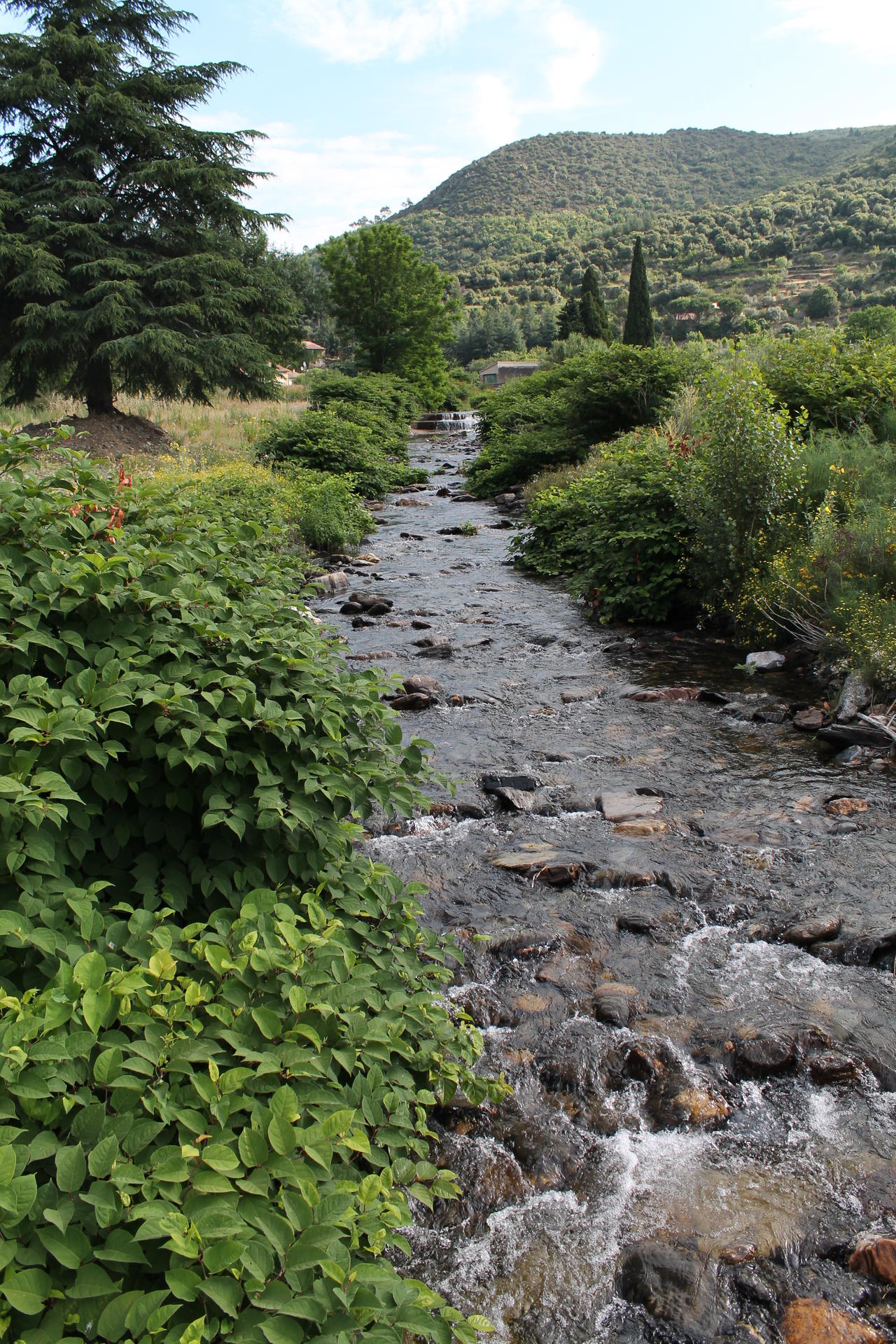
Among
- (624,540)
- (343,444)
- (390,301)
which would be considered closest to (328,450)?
(343,444)

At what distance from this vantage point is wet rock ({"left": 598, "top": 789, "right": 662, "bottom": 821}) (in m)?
5.36

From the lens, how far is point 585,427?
17906 mm

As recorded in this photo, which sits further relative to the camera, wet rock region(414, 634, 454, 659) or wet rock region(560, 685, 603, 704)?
wet rock region(414, 634, 454, 659)

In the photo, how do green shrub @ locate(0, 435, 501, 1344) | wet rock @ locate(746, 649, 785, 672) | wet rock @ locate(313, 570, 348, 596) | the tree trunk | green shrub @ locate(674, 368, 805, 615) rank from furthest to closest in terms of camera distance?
the tree trunk
wet rock @ locate(313, 570, 348, 596)
green shrub @ locate(674, 368, 805, 615)
wet rock @ locate(746, 649, 785, 672)
green shrub @ locate(0, 435, 501, 1344)

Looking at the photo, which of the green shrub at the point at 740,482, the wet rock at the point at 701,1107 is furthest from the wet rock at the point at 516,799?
the green shrub at the point at 740,482

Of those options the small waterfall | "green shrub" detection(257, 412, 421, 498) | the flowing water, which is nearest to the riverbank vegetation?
the flowing water

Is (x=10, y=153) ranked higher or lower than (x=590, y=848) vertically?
higher

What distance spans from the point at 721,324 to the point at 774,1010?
65.2 metres

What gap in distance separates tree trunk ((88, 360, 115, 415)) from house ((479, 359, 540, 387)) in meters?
38.8

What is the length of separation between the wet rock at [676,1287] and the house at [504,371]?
58.3m

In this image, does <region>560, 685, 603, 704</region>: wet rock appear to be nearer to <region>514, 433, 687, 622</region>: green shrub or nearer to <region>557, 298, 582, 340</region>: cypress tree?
<region>514, 433, 687, 622</region>: green shrub

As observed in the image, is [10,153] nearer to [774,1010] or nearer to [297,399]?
[297,399]

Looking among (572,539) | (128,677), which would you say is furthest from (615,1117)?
(572,539)

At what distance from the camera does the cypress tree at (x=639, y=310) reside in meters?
31.1
